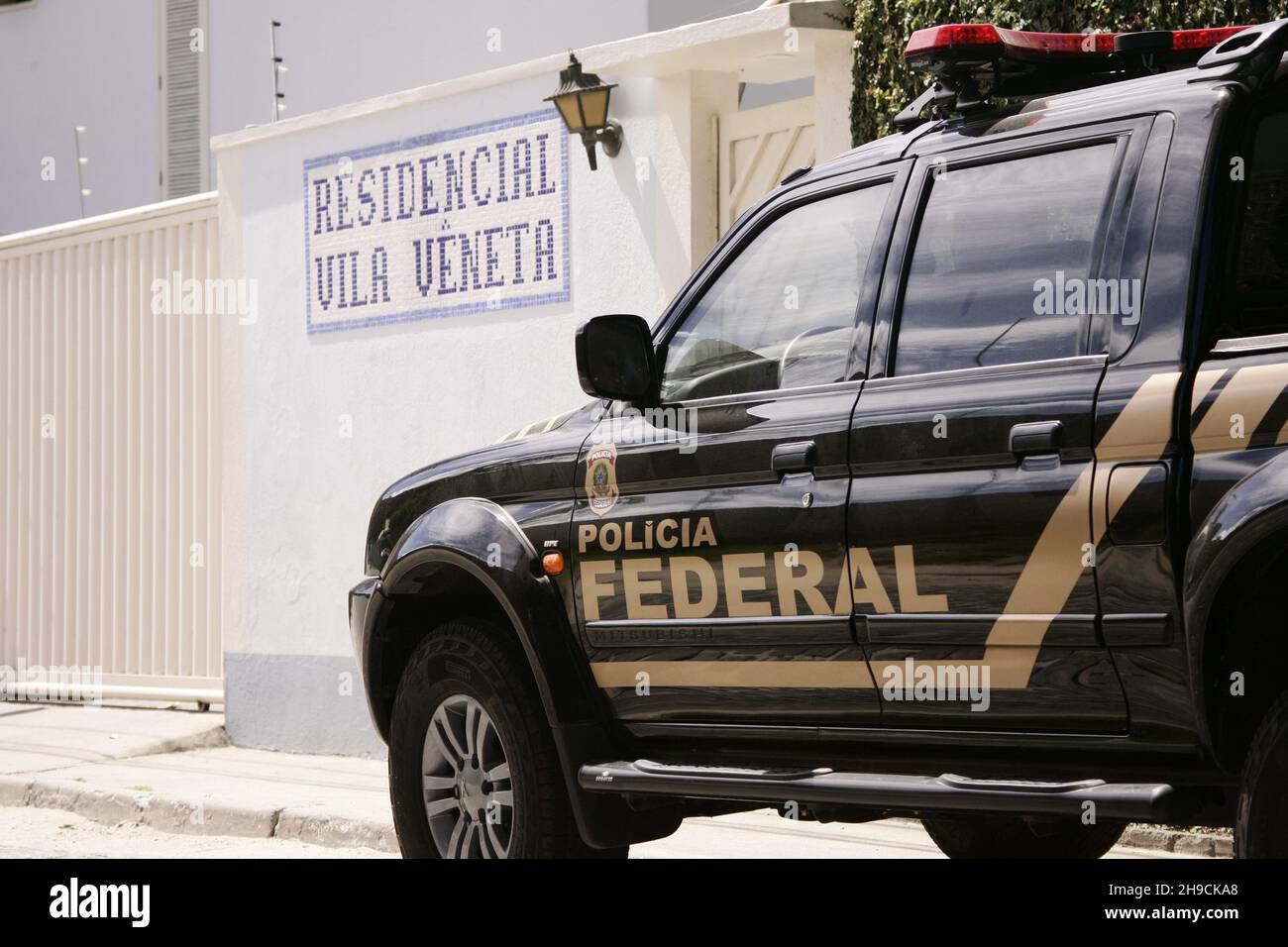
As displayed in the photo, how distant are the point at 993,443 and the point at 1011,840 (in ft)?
6.85

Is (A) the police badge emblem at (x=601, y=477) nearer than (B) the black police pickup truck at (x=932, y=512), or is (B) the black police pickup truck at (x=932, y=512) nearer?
(B) the black police pickup truck at (x=932, y=512)

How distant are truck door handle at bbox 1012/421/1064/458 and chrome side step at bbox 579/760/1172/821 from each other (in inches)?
28.1

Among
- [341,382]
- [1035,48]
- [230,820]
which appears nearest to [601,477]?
[1035,48]

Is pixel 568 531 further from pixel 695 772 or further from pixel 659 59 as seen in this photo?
pixel 659 59

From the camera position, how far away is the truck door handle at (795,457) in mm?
4723

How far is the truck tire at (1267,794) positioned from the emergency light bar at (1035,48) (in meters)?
1.78

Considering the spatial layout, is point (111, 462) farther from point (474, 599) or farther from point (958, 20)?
point (474, 599)

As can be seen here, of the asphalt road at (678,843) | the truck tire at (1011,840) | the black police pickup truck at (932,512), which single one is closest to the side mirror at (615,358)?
the black police pickup truck at (932,512)

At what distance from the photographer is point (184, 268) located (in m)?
11.9

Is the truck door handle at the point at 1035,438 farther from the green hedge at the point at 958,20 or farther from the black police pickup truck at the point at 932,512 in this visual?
the green hedge at the point at 958,20

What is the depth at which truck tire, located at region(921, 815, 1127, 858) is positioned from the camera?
5.83 metres

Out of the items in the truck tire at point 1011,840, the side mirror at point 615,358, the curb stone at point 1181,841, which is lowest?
the curb stone at point 1181,841

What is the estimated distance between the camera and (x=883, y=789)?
14.6ft
